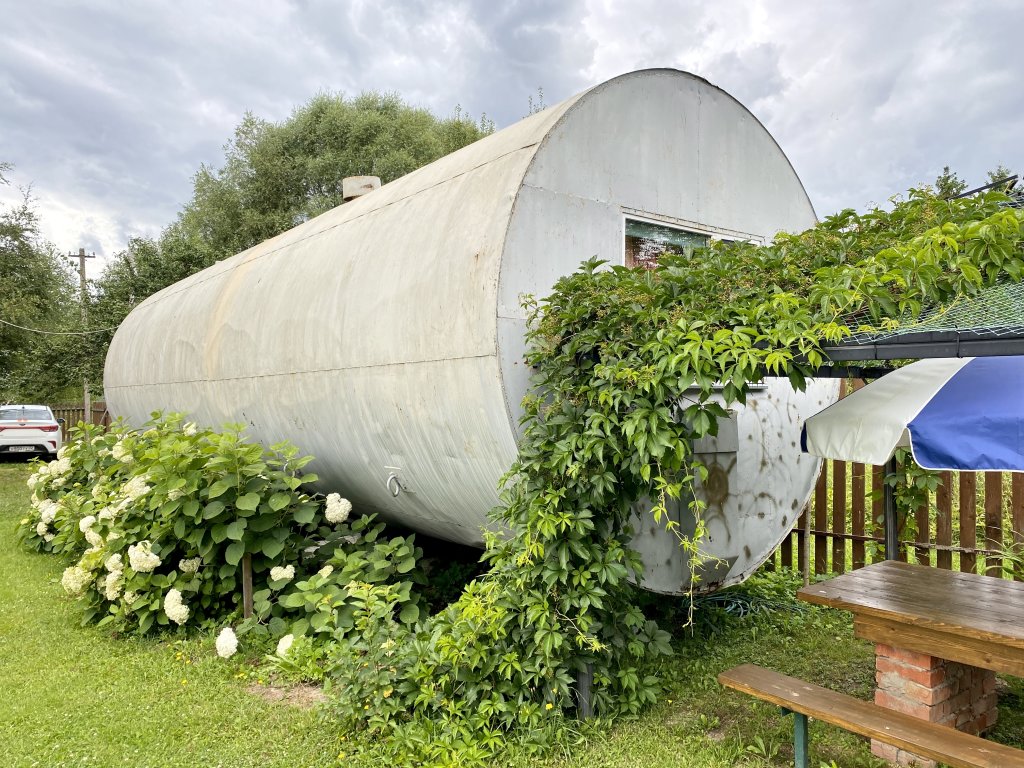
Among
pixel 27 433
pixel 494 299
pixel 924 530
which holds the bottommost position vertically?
pixel 924 530

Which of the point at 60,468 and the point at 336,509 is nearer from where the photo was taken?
the point at 336,509

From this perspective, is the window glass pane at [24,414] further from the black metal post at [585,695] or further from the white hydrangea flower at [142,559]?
the black metal post at [585,695]

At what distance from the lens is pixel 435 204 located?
14.6 ft

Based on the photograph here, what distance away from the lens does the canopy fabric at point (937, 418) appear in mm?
3166

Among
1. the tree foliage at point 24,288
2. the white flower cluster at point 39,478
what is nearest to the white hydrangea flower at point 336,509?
the white flower cluster at point 39,478

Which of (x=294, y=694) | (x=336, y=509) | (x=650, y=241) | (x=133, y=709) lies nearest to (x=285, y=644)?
(x=294, y=694)

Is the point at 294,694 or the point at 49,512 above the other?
the point at 49,512

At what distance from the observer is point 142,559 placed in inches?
195

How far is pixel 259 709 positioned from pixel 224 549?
1.70 metres

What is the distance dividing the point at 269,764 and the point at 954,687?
334cm

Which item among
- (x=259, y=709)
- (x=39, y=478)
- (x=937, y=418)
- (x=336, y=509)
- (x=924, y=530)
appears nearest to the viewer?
(x=937, y=418)

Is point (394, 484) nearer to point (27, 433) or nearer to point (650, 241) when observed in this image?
point (650, 241)

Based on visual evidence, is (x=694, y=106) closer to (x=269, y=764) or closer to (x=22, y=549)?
(x=269, y=764)

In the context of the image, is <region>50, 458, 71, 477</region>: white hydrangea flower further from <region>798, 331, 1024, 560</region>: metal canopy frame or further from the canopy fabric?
<region>798, 331, 1024, 560</region>: metal canopy frame
